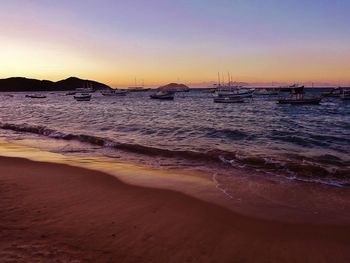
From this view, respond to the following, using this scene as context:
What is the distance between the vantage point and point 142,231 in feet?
22.1

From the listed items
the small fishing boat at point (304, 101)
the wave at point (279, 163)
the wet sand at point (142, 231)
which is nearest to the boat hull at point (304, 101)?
the small fishing boat at point (304, 101)

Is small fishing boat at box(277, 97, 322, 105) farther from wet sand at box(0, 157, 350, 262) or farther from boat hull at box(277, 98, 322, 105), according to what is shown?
wet sand at box(0, 157, 350, 262)

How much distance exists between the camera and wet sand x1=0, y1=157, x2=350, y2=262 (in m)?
5.78

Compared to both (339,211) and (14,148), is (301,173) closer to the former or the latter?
(339,211)

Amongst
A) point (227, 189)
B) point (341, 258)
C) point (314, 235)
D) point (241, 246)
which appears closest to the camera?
point (341, 258)

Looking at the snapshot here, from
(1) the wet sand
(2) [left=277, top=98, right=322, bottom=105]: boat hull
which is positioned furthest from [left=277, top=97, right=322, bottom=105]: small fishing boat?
(1) the wet sand

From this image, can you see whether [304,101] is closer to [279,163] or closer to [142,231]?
[279,163]

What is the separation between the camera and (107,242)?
6.17 metres

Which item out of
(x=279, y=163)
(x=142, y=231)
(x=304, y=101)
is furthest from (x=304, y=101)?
(x=142, y=231)

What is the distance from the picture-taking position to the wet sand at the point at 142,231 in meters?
5.78

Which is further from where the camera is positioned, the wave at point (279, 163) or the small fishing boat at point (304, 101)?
the small fishing boat at point (304, 101)

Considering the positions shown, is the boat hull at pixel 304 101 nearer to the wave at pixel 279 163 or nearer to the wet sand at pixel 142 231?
the wave at pixel 279 163

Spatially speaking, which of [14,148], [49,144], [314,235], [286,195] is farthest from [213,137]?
[314,235]

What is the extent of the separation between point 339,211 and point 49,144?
15.4m
